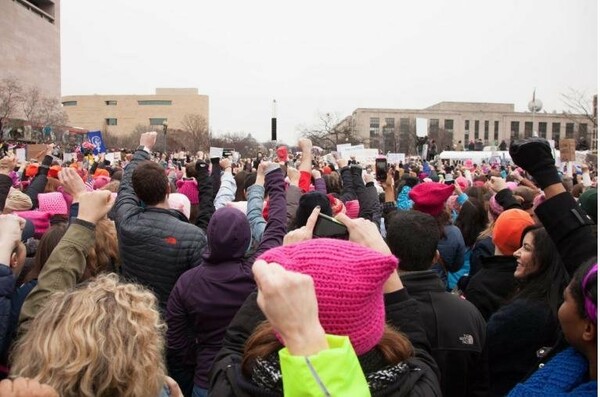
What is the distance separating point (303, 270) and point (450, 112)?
11011 centimetres

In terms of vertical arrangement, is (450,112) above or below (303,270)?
above

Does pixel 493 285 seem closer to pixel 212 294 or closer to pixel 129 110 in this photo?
pixel 212 294

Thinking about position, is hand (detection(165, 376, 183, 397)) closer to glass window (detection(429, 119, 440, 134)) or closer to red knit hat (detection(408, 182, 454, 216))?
red knit hat (detection(408, 182, 454, 216))

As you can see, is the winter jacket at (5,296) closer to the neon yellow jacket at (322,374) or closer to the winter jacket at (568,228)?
the neon yellow jacket at (322,374)

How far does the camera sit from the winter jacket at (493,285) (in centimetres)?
367

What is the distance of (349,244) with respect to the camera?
1.81m

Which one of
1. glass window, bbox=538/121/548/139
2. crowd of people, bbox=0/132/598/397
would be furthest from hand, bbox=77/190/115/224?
glass window, bbox=538/121/548/139

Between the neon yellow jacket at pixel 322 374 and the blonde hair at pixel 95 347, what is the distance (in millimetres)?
716

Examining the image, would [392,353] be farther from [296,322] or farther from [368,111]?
[368,111]

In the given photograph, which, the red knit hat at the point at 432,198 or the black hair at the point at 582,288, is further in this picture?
the red knit hat at the point at 432,198

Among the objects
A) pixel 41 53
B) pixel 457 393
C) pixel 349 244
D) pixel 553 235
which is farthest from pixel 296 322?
pixel 41 53

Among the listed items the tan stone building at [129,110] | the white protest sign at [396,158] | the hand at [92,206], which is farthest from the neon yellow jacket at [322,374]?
the tan stone building at [129,110]

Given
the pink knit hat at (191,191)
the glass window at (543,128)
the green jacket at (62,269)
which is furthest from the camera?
the glass window at (543,128)

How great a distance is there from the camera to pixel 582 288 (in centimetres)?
187
